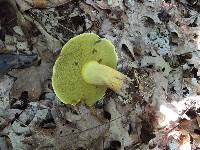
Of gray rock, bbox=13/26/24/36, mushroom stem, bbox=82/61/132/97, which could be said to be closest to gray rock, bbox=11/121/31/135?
mushroom stem, bbox=82/61/132/97

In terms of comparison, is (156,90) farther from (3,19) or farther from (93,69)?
(3,19)

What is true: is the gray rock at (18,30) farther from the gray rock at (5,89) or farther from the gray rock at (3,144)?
the gray rock at (3,144)

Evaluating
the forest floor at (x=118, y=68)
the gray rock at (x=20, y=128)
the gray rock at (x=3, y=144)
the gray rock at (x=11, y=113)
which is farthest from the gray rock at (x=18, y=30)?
the gray rock at (x=3, y=144)

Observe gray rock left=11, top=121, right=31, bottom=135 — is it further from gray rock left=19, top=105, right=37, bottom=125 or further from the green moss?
the green moss

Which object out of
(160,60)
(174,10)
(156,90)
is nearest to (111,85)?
(156,90)

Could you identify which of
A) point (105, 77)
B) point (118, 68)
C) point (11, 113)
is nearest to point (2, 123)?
point (11, 113)

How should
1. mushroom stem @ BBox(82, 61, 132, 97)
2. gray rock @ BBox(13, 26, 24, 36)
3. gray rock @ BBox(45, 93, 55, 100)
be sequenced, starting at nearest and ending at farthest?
mushroom stem @ BBox(82, 61, 132, 97) → gray rock @ BBox(45, 93, 55, 100) → gray rock @ BBox(13, 26, 24, 36)
